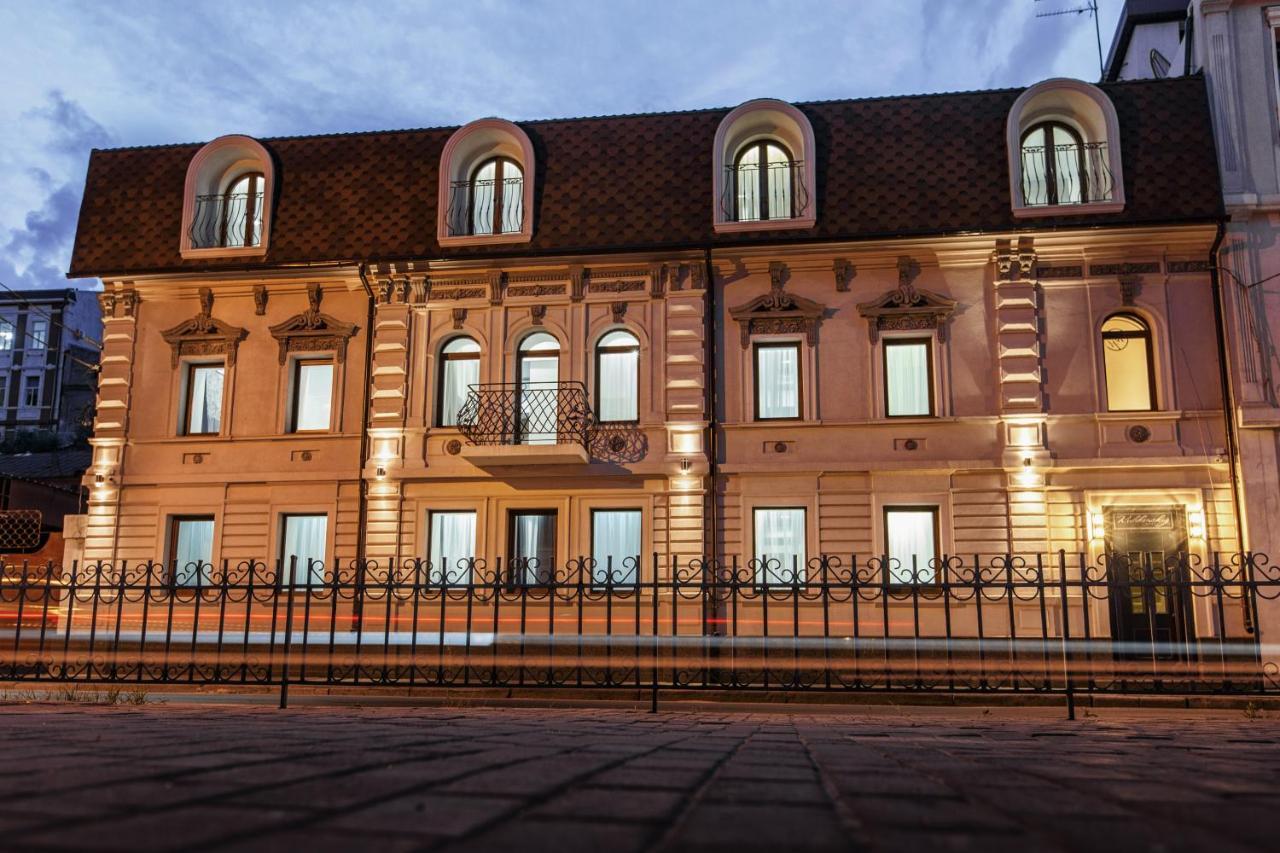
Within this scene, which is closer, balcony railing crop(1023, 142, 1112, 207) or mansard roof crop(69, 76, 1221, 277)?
mansard roof crop(69, 76, 1221, 277)

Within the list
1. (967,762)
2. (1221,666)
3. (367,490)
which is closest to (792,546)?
(1221,666)

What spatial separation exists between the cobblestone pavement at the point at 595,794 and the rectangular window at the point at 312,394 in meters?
15.1

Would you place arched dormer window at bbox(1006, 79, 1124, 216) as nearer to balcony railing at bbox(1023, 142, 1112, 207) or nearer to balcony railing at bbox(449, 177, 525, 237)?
balcony railing at bbox(1023, 142, 1112, 207)

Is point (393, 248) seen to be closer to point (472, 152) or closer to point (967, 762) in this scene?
point (472, 152)

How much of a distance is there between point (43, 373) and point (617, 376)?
161 ft

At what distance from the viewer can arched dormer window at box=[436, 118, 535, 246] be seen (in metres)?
19.0

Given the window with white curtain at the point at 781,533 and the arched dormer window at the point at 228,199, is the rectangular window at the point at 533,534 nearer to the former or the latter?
the window with white curtain at the point at 781,533

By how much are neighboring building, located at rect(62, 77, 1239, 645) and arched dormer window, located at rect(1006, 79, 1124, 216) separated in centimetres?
6

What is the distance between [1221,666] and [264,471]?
17227 millimetres

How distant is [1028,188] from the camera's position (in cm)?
→ 1809

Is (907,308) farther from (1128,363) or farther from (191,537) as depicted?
(191,537)

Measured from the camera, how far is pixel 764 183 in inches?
747

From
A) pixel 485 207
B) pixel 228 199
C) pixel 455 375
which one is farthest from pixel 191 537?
pixel 485 207

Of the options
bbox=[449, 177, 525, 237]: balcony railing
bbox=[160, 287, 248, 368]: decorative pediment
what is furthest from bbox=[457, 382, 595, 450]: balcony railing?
bbox=[160, 287, 248, 368]: decorative pediment
